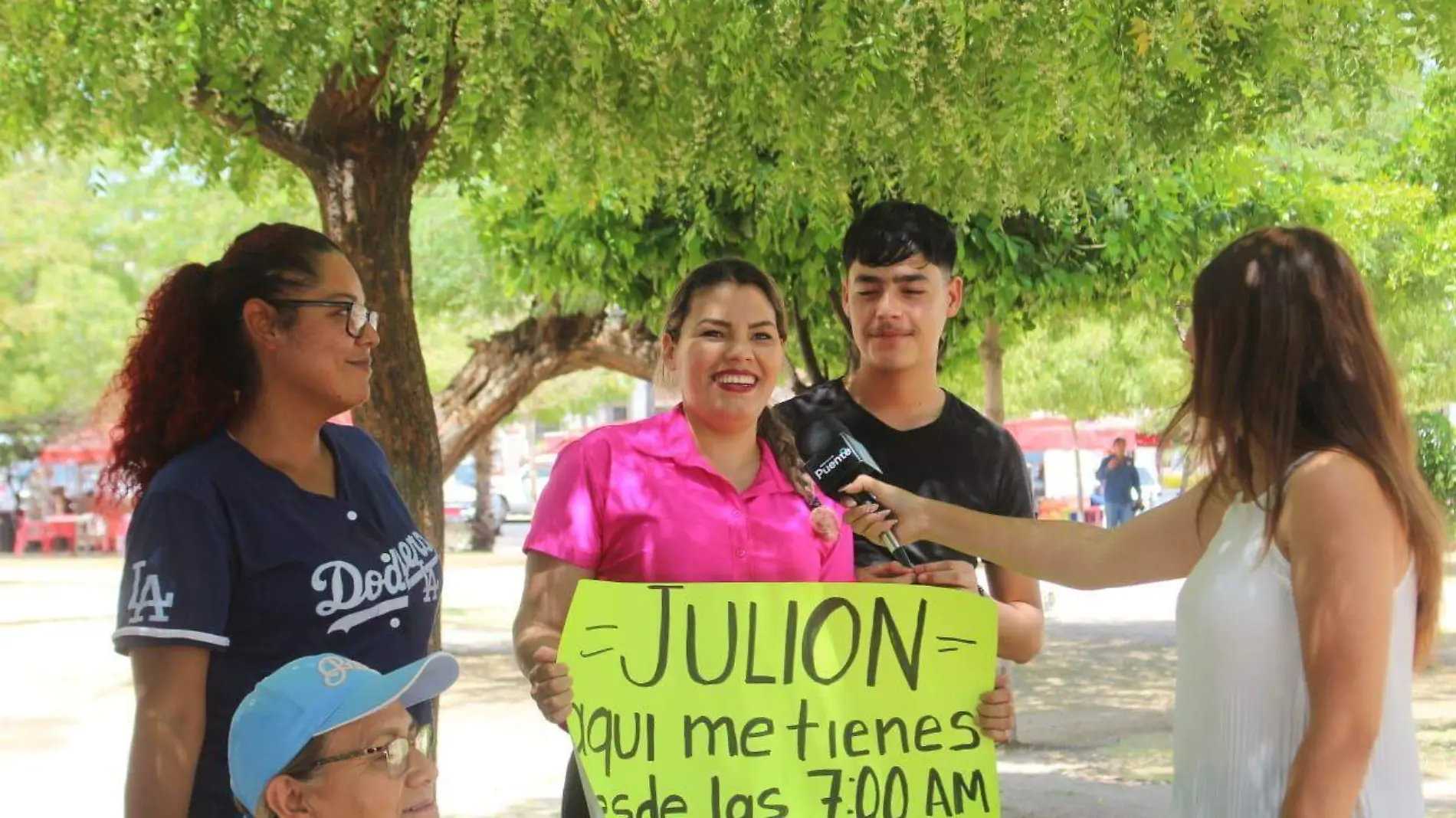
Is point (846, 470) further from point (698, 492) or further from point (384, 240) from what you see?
point (384, 240)

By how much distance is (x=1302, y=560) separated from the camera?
7.95ft

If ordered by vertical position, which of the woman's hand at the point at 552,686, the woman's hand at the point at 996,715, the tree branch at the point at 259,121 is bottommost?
the woman's hand at the point at 996,715

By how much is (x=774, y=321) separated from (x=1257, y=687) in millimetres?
1182

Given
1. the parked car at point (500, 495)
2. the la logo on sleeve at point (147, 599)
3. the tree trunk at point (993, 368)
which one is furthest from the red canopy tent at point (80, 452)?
the la logo on sleeve at point (147, 599)

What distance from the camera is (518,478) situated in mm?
55469

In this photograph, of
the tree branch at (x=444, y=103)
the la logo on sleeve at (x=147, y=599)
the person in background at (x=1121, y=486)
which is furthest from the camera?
the person in background at (x=1121, y=486)

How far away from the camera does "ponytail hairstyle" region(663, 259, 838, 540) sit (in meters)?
3.22

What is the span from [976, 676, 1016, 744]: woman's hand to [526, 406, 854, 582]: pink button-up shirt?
1.20ft

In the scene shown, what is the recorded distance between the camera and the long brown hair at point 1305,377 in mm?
2477

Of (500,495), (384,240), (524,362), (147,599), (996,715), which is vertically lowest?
(996,715)

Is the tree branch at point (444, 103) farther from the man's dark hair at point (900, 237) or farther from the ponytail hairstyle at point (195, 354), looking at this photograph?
the ponytail hairstyle at point (195, 354)

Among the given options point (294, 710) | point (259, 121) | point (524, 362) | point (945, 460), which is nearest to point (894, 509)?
point (945, 460)

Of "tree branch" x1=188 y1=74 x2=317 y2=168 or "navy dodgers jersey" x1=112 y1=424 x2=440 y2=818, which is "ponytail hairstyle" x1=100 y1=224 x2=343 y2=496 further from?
"tree branch" x1=188 y1=74 x2=317 y2=168

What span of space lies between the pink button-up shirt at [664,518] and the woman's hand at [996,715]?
37 cm
